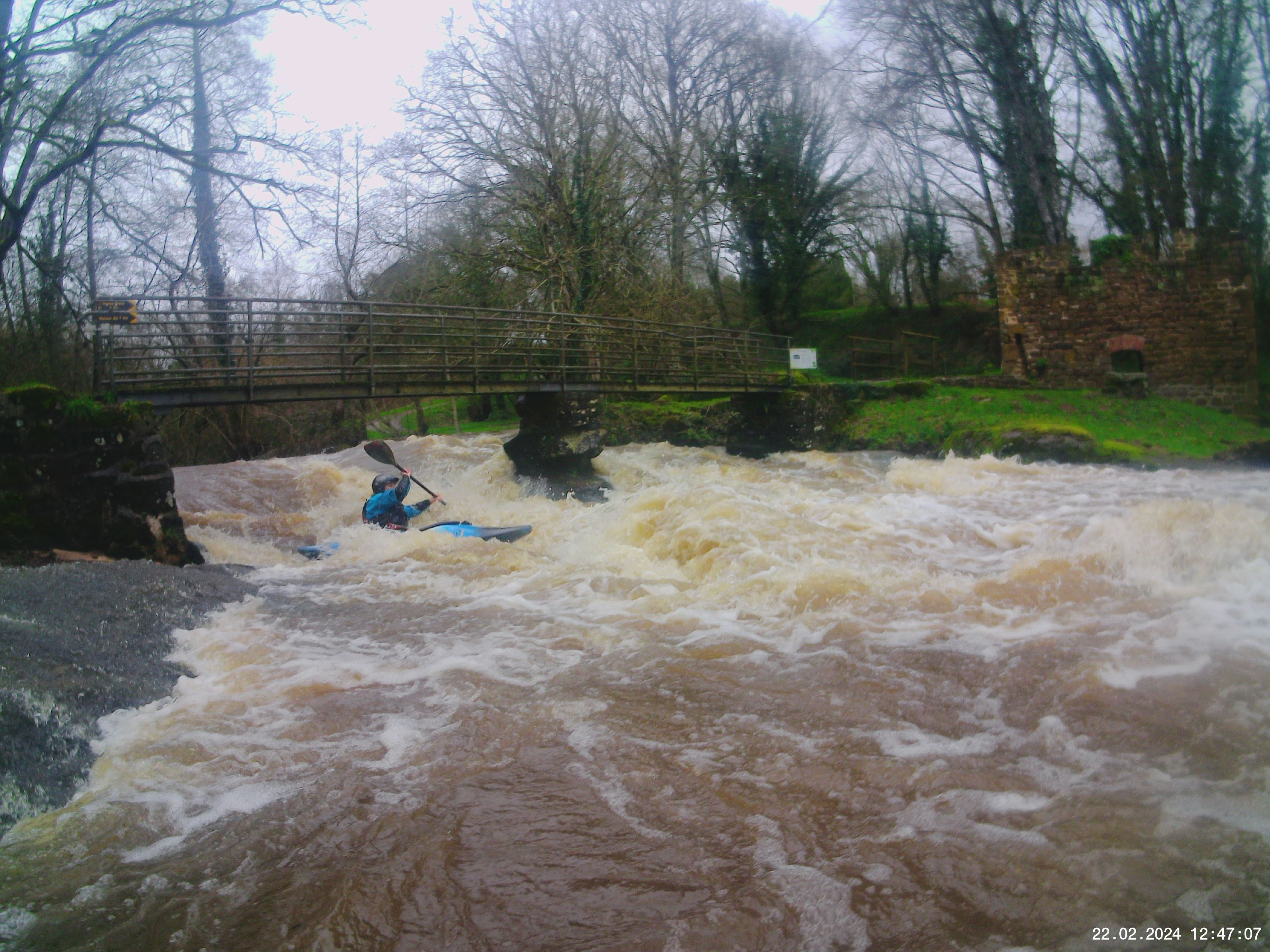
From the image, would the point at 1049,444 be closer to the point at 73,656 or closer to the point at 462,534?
the point at 462,534

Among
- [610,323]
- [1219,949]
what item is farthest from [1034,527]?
[610,323]

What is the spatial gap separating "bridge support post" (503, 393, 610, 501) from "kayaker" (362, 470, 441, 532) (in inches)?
143

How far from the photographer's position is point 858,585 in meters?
6.81

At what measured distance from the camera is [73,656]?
4.73m

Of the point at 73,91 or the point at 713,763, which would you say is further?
the point at 73,91

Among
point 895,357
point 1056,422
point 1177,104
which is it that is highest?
point 1177,104

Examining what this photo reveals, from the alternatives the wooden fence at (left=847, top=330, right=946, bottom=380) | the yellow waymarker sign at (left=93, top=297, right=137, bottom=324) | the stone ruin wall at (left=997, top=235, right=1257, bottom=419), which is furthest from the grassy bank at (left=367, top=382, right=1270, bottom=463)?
the yellow waymarker sign at (left=93, top=297, right=137, bottom=324)

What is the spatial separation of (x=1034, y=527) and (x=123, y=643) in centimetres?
837

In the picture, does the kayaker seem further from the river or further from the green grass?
the green grass

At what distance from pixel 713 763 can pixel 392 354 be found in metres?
9.63

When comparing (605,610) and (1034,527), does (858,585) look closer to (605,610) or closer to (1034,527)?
(605,610)

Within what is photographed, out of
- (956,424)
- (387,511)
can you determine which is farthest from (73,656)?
(956,424)

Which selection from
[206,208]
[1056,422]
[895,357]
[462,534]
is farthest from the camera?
[895,357]

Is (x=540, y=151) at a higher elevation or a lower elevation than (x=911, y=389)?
higher
